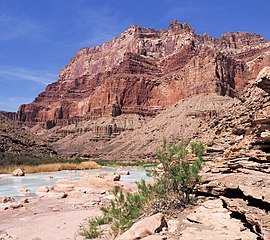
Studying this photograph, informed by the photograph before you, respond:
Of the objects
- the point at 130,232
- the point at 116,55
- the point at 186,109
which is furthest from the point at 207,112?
the point at 116,55

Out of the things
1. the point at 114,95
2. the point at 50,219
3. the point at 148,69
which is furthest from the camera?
the point at 148,69

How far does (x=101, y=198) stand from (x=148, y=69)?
118 m

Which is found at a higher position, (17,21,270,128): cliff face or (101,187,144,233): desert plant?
(17,21,270,128): cliff face

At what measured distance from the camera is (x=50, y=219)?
874cm

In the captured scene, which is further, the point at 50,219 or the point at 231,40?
the point at 231,40

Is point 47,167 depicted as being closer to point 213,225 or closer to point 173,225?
point 173,225

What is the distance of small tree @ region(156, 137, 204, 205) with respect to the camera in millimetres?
6660

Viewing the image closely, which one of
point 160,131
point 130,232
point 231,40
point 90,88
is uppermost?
point 231,40

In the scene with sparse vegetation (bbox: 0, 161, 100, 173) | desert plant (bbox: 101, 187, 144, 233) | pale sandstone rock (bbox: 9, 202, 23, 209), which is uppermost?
desert plant (bbox: 101, 187, 144, 233)

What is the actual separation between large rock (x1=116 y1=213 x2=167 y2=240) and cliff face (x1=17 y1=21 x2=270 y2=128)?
3275 inches

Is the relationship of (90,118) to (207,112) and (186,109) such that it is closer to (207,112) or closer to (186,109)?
(186,109)

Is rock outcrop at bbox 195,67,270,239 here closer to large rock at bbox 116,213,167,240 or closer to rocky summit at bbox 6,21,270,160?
large rock at bbox 116,213,167,240

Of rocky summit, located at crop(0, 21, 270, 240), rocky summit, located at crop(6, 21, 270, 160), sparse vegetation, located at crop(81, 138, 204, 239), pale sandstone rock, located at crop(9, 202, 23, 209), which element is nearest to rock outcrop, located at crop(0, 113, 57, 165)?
rocky summit, located at crop(0, 21, 270, 240)

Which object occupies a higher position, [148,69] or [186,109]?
[148,69]
